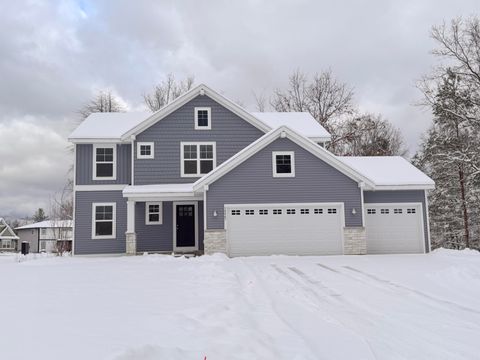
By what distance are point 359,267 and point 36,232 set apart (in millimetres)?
57843

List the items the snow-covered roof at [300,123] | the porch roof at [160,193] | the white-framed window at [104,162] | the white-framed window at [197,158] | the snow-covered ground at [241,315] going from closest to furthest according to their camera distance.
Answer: the snow-covered ground at [241,315] < the porch roof at [160,193] < the white-framed window at [197,158] < the white-framed window at [104,162] < the snow-covered roof at [300,123]

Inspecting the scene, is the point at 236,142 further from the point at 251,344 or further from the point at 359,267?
the point at 251,344

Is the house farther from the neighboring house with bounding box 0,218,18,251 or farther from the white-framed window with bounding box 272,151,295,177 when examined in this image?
the neighboring house with bounding box 0,218,18,251

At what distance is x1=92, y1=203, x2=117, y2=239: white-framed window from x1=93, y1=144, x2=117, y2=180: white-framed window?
4.31 ft

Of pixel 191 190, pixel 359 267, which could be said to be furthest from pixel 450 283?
pixel 191 190

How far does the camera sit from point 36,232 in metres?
59.6

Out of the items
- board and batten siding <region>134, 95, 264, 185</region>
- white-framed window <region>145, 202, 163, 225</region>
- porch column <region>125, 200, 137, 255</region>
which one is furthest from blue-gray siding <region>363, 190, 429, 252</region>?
porch column <region>125, 200, 137, 255</region>

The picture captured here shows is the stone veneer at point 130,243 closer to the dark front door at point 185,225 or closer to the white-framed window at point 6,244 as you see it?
the dark front door at point 185,225

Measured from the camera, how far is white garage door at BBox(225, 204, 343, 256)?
16.2 meters


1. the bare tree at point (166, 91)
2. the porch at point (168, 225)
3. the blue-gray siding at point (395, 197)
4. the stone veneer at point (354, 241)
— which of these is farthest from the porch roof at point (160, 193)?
the bare tree at point (166, 91)

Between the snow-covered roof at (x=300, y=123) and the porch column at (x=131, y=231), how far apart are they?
24.0ft

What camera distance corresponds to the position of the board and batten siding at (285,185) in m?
16.4

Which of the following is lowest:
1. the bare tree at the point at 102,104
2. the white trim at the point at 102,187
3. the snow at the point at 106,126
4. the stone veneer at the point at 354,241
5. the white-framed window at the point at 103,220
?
the stone veneer at the point at 354,241

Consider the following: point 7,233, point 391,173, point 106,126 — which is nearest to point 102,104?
point 106,126
